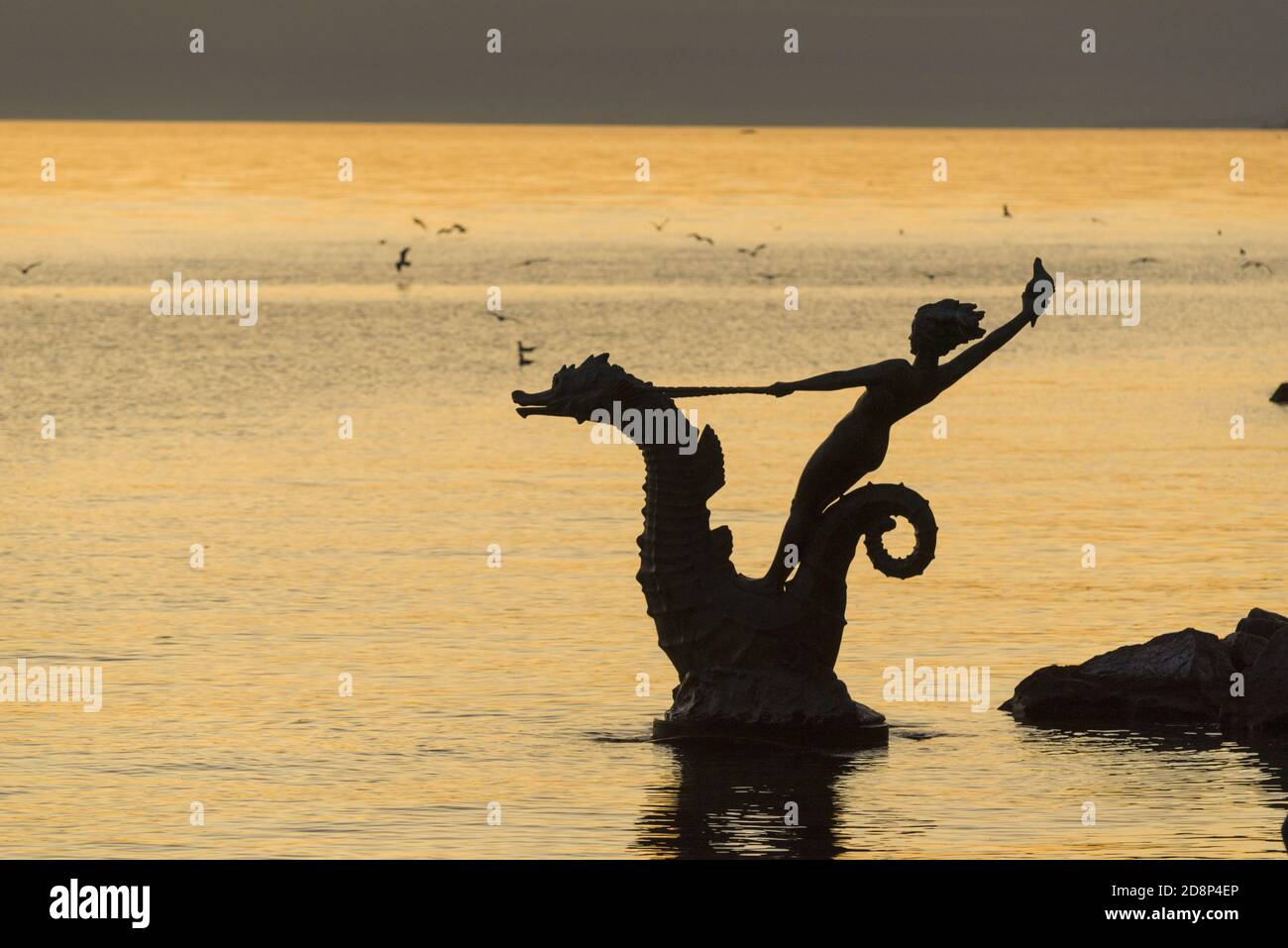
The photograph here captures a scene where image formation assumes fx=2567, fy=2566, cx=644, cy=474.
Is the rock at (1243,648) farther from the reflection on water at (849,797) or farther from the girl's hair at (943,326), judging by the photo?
the girl's hair at (943,326)

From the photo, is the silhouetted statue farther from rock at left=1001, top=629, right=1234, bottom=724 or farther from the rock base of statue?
rock at left=1001, top=629, right=1234, bottom=724

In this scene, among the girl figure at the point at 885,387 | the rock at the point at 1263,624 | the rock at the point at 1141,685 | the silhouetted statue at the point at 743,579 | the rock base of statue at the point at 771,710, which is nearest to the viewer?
the girl figure at the point at 885,387

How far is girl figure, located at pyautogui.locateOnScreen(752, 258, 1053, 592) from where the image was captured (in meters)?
23.3

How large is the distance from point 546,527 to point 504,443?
1340 centimetres

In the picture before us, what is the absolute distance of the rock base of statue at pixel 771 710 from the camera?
24.3 meters

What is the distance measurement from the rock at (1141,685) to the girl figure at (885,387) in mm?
3495

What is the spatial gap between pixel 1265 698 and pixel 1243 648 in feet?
2.33

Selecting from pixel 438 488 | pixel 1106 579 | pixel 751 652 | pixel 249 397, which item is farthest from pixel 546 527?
pixel 249 397

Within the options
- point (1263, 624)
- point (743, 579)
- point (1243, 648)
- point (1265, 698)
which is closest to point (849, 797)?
point (743, 579)

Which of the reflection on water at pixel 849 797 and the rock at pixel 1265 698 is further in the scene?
the rock at pixel 1265 698

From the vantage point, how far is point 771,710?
24281 millimetres

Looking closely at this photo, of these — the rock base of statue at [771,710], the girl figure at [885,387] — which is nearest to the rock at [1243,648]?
the rock base of statue at [771,710]

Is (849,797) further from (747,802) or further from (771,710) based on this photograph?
(771,710)

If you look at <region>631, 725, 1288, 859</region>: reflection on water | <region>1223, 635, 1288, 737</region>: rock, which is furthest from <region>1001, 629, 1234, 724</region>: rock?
<region>631, 725, 1288, 859</region>: reflection on water
